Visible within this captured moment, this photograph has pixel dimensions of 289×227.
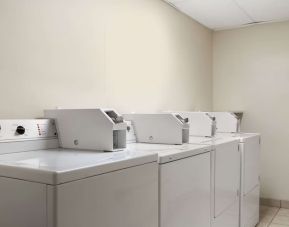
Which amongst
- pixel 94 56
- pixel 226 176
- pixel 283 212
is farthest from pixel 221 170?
pixel 283 212

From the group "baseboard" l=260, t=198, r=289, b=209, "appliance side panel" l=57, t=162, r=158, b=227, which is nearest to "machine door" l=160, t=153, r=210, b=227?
"appliance side panel" l=57, t=162, r=158, b=227

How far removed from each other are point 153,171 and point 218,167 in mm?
972

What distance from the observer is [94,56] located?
95.3 inches

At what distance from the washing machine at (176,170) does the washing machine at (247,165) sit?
2.79 feet

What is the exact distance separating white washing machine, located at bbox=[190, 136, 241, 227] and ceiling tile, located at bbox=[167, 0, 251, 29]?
152cm

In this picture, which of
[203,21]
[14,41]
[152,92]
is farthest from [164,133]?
[203,21]

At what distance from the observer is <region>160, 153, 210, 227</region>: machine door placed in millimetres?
1736

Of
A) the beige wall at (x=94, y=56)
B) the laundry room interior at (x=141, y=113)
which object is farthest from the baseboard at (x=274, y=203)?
the beige wall at (x=94, y=56)

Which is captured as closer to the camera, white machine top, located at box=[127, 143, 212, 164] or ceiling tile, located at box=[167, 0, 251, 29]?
white machine top, located at box=[127, 143, 212, 164]

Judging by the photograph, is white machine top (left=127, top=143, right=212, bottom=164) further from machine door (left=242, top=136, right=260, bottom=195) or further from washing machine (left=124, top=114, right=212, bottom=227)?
machine door (left=242, top=136, right=260, bottom=195)

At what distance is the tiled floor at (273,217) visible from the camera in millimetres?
3533

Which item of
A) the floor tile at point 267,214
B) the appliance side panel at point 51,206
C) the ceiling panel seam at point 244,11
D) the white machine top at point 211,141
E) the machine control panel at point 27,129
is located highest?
the ceiling panel seam at point 244,11

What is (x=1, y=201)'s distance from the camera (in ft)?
4.08

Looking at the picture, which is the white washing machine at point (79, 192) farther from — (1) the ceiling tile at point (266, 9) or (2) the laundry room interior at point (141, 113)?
(1) the ceiling tile at point (266, 9)
